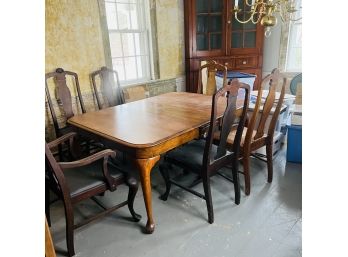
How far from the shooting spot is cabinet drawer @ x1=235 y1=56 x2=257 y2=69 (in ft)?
13.9

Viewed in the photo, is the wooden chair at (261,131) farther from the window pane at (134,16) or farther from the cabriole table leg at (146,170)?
the window pane at (134,16)

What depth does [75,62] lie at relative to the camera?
9.63ft

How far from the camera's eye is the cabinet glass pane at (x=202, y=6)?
3.94m

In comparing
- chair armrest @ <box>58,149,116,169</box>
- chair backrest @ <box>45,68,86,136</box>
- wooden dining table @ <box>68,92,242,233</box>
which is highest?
chair backrest @ <box>45,68,86,136</box>

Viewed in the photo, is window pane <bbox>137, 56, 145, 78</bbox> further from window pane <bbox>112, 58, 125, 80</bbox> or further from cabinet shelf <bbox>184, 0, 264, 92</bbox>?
cabinet shelf <bbox>184, 0, 264, 92</bbox>

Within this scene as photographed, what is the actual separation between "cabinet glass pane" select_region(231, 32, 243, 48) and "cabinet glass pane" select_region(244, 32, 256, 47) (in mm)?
88

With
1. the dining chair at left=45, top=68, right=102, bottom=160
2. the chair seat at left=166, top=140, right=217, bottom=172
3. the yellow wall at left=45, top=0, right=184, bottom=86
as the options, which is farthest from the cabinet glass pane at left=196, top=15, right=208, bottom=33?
the chair seat at left=166, top=140, right=217, bottom=172

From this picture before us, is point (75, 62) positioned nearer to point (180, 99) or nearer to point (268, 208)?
point (180, 99)

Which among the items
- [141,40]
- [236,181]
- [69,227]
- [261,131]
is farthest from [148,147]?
[141,40]

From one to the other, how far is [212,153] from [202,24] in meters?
2.81

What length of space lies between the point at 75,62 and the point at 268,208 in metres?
2.49

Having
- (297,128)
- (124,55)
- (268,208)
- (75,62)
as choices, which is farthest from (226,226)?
(124,55)

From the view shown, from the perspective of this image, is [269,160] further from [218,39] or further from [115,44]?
[218,39]

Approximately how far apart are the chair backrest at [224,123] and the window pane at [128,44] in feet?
7.04
